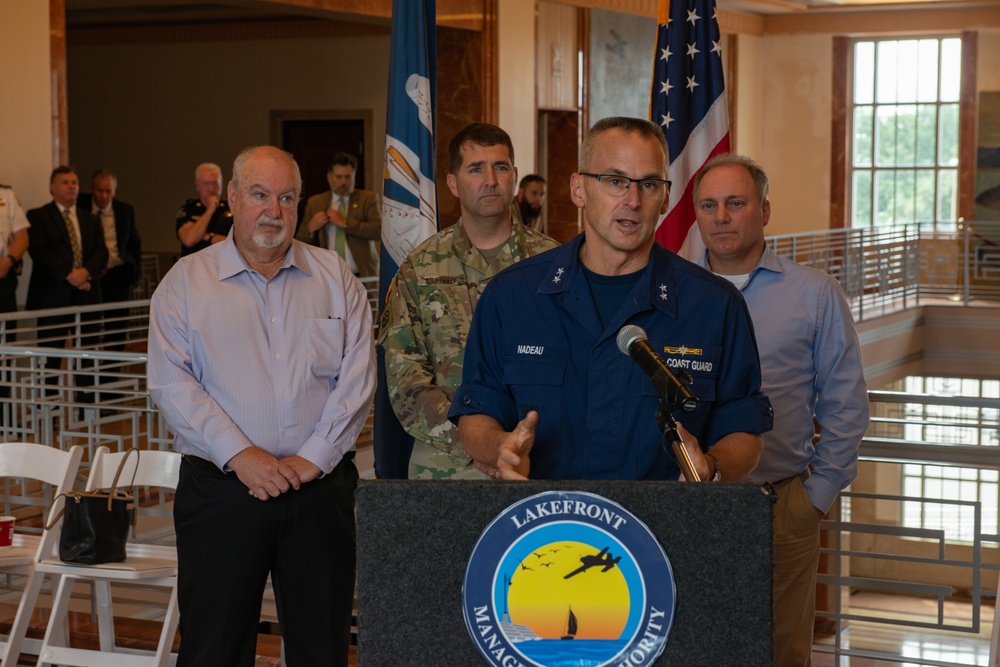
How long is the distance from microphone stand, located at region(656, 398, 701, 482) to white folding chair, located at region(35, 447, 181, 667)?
A: 2.15 metres

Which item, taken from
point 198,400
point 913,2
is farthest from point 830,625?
point 913,2

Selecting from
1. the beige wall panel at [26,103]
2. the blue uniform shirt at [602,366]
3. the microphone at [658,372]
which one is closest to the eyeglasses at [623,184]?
the blue uniform shirt at [602,366]

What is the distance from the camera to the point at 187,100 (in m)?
14.6

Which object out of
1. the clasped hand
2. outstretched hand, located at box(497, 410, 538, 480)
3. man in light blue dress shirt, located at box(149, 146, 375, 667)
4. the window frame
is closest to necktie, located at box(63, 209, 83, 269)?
man in light blue dress shirt, located at box(149, 146, 375, 667)

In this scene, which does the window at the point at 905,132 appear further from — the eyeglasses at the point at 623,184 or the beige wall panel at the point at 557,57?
the eyeglasses at the point at 623,184

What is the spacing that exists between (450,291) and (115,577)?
4.37 ft

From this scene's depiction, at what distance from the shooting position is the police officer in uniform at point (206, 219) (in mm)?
7984

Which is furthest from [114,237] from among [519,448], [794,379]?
[519,448]

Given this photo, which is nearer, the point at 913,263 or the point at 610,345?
the point at 610,345

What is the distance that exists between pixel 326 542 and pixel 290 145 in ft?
38.7

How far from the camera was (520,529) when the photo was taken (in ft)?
5.07

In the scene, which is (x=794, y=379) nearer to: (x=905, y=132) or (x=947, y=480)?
(x=947, y=480)

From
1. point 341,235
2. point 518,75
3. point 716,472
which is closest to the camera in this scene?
point 716,472

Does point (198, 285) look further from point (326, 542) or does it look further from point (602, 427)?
point (602, 427)
